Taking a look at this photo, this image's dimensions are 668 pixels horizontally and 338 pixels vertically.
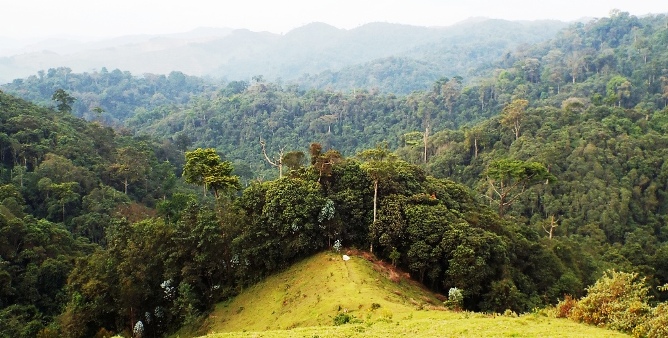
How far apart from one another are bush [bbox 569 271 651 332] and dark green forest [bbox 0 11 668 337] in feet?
22.3

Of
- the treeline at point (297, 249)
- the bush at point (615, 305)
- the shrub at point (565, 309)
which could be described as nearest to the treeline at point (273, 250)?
the treeline at point (297, 249)

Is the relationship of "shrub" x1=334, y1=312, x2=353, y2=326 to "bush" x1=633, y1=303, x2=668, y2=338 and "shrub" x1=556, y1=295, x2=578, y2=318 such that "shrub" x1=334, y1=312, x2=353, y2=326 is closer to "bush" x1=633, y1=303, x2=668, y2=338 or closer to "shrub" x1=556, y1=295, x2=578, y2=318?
"shrub" x1=556, y1=295, x2=578, y2=318

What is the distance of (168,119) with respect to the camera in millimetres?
111375

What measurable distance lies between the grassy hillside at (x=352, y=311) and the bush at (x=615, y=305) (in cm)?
57

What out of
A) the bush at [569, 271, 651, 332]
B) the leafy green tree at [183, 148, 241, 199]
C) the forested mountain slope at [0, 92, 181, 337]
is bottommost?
the forested mountain slope at [0, 92, 181, 337]

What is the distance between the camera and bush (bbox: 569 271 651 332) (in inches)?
560

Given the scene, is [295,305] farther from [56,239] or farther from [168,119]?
[168,119]

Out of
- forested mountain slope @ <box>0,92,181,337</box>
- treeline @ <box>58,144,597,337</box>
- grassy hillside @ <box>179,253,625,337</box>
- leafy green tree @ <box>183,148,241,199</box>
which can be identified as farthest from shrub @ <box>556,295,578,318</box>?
forested mountain slope @ <box>0,92,181,337</box>

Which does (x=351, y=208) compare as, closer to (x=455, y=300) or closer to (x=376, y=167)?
(x=376, y=167)

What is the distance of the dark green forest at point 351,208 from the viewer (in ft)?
80.8

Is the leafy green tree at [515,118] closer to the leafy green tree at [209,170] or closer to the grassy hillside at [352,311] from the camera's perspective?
the leafy green tree at [209,170]

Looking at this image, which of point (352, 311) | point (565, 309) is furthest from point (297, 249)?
point (565, 309)

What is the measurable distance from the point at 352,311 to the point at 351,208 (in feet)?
26.0

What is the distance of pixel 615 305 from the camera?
49.1 ft
